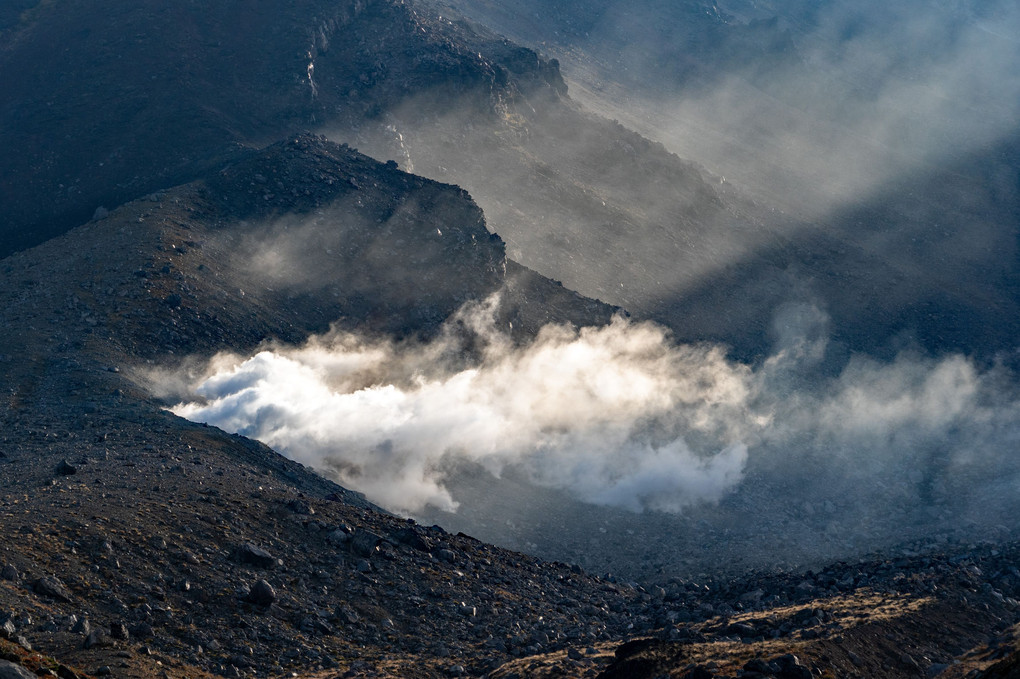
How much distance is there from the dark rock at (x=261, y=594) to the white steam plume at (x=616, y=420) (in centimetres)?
1763

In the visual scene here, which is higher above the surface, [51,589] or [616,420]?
[616,420]

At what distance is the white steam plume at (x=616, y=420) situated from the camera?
53.6m

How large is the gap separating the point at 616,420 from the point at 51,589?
120 ft

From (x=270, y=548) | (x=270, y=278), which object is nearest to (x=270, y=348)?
(x=270, y=278)

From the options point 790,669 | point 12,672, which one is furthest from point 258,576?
point 790,669

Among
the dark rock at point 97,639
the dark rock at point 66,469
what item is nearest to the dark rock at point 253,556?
the dark rock at point 97,639

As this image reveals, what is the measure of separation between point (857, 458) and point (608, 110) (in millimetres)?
51301

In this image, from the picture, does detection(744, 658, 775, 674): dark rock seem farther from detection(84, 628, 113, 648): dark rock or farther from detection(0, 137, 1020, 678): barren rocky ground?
detection(84, 628, 113, 648): dark rock

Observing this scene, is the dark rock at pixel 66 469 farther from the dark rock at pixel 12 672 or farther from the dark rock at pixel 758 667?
the dark rock at pixel 758 667

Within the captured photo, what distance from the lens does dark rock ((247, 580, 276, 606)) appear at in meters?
32.4

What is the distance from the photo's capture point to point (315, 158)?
68625mm

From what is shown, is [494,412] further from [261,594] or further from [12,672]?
[12,672]

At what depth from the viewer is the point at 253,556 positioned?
34.8 m

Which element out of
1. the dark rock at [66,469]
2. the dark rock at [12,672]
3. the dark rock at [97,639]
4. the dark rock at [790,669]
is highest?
the dark rock at [66,469]
